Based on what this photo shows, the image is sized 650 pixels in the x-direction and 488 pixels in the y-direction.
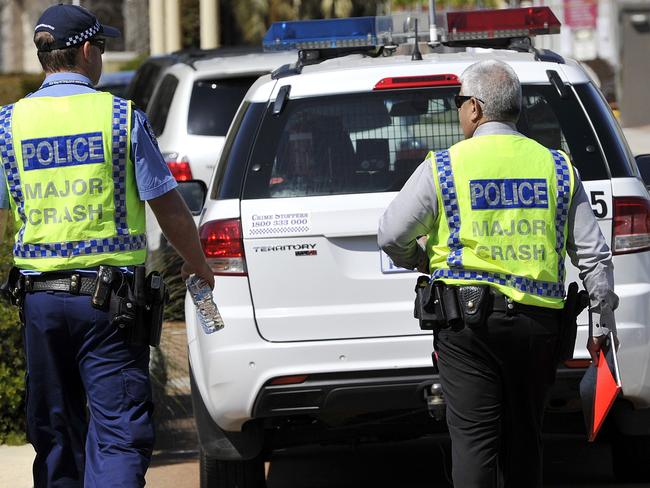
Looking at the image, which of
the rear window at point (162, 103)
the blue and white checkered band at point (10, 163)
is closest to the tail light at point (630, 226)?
the blue and white checkered band at point (10, 163)

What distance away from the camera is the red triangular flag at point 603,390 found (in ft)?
14.5

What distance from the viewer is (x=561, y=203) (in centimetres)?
437

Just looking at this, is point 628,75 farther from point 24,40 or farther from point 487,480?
point 487,480

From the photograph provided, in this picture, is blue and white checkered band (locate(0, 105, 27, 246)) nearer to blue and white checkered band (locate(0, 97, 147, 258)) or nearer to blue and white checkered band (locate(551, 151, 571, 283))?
blue and white checkered band (locate(0, 97, 147, 258))

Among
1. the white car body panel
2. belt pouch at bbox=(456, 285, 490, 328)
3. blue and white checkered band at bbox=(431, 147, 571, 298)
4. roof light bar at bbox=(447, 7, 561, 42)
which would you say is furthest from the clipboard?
the white car body panel

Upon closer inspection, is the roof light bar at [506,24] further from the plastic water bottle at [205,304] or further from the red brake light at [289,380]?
the plastic water bottle at [205,304]

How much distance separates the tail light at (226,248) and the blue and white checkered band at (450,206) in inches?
42.3

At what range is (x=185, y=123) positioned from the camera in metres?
10.2

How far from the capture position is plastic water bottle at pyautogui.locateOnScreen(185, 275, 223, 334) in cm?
468

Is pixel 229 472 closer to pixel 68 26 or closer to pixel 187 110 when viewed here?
pixel 68 26

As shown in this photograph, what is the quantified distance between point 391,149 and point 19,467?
2.50m

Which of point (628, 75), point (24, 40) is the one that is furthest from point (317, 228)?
point (24, 40)

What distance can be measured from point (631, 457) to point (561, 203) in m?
1.78

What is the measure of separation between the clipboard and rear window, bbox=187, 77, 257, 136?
5956 mm
